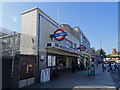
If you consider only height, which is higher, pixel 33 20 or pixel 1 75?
pixel 33 20

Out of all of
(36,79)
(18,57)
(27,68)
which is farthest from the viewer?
(36,79)

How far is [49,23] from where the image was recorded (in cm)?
1082

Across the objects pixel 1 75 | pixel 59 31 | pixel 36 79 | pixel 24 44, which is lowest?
pixel 36 79

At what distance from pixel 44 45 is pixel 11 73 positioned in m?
4.03

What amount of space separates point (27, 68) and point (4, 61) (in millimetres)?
1679

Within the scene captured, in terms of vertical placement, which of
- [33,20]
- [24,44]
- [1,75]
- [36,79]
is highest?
[33,20]

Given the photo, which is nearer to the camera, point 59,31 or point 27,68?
point 27,68

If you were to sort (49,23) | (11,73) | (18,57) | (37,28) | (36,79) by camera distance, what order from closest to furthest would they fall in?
(11,73) < (18,57) < (36,79) < (37,28) < (49,23)

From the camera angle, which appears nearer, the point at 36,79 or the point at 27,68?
the point at 27,68

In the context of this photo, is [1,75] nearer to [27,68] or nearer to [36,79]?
[27,68]

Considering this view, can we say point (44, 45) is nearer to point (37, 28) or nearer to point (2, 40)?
point (37, 28)

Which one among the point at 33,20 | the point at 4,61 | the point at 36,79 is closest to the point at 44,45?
the point at 33,20

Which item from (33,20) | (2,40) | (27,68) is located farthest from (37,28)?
(27,68)

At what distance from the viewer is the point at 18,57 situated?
6777 mm
